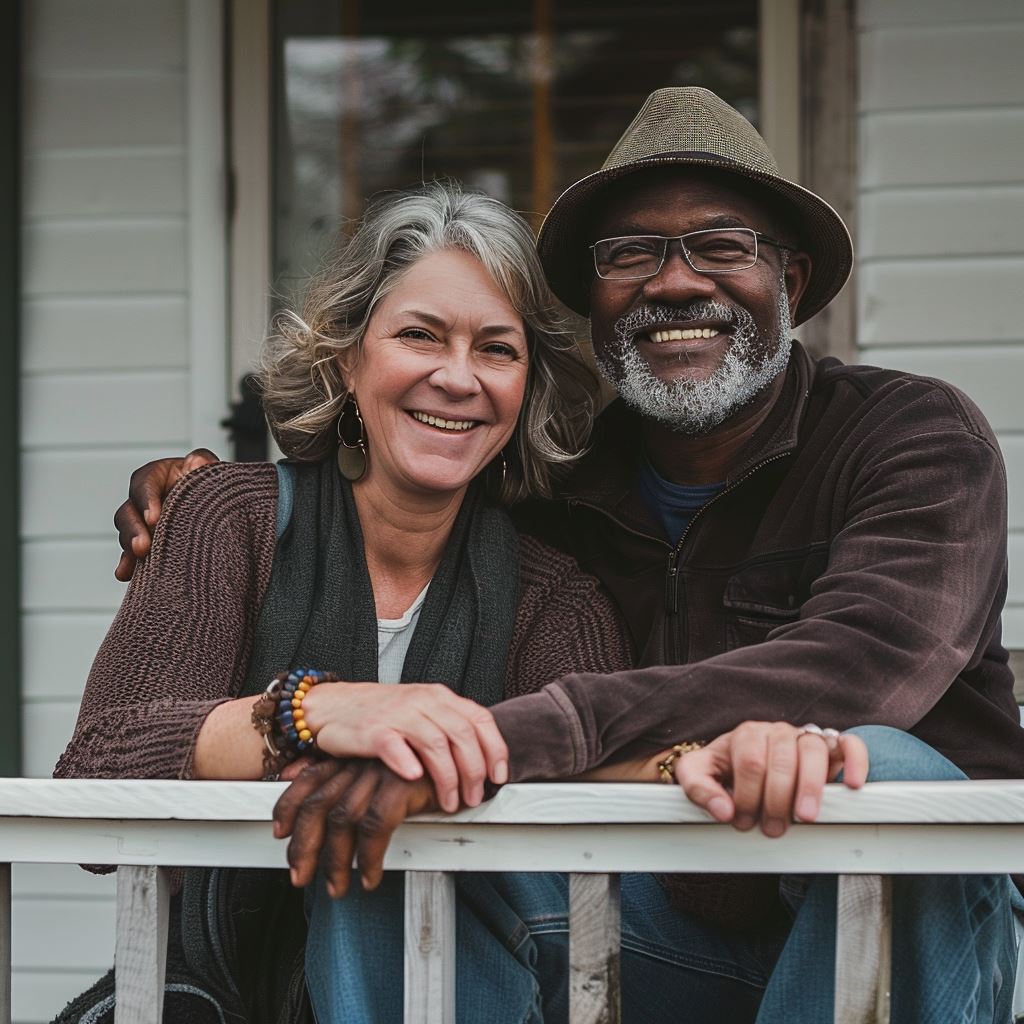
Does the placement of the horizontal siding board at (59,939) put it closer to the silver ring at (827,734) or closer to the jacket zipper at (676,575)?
the jacket zipper at (676,575)

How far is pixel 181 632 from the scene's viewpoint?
187cm

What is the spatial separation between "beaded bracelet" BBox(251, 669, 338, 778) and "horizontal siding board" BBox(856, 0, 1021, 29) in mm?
2342

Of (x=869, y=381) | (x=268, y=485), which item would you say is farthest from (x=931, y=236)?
(x=268, y=485)

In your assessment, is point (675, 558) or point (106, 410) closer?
point (675, 558)

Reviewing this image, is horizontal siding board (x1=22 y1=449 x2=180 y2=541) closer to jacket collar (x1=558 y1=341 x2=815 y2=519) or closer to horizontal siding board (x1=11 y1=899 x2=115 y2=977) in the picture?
horizontal siding board (x1=11 y1=899 x2=115 y2=977)

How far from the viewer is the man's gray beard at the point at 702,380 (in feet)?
6.86

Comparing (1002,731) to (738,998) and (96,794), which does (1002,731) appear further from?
(96,794)

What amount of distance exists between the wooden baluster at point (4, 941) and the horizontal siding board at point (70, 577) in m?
1.84

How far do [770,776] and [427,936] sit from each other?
414 mm

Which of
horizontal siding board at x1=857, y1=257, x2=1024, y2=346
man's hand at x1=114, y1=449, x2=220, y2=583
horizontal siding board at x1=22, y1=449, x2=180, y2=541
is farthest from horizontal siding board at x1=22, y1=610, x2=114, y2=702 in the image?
horizontal siding board at x1=857, y1=257, x2=1024, y2=346

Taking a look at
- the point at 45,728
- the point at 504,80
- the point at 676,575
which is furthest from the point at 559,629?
the point at 504,80

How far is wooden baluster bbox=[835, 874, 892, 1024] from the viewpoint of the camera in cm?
140

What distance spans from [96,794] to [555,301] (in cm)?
118

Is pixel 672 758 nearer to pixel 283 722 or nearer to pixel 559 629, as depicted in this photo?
pixel 283 722
